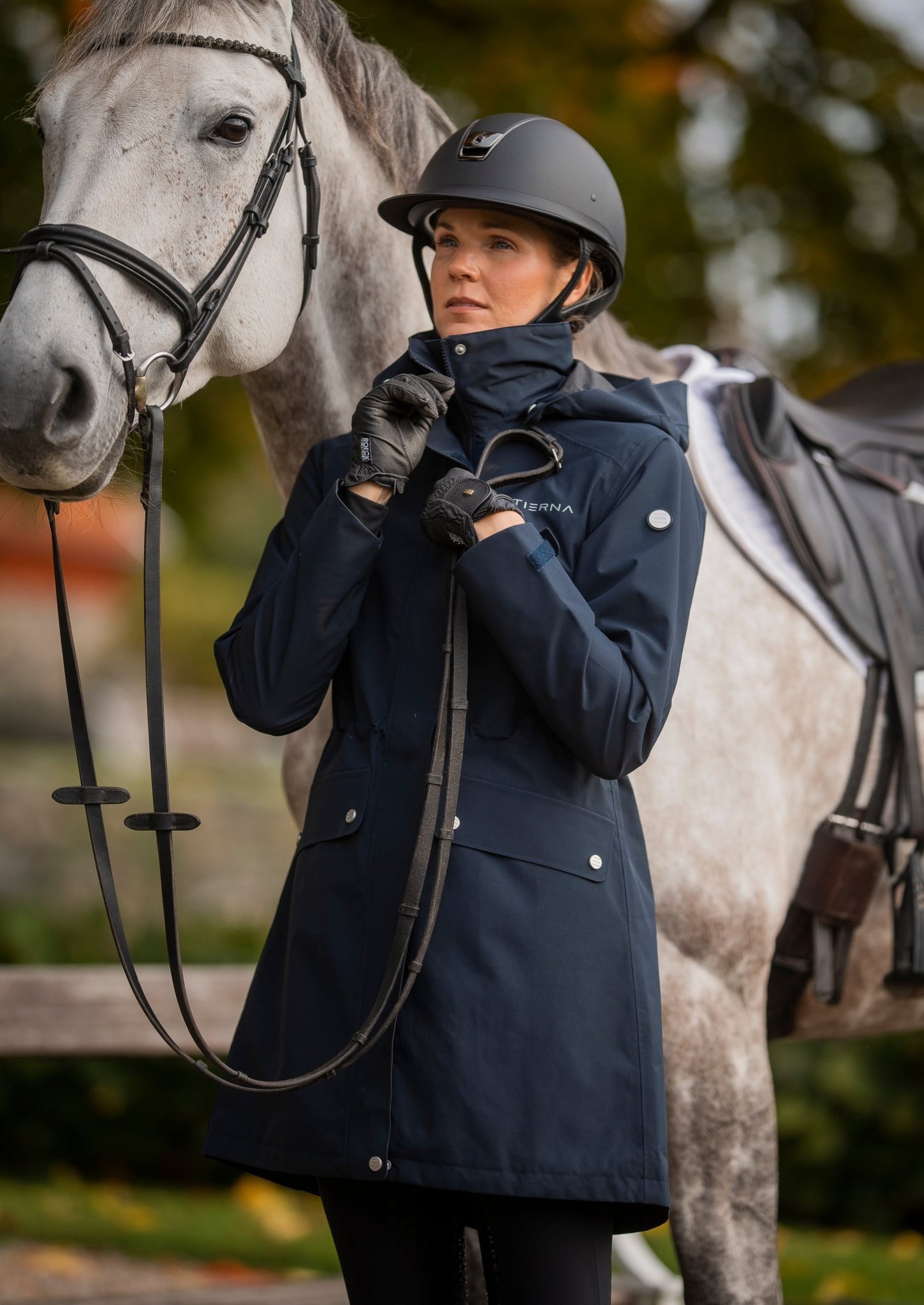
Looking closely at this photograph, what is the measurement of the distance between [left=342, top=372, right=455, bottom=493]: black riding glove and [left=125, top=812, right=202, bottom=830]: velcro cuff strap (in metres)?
0.52

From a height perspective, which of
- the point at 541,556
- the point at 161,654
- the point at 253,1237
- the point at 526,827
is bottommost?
the point at 253,1237

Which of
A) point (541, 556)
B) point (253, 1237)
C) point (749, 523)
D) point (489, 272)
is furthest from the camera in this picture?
point (253, 1237)

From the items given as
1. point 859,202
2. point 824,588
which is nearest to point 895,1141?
point 824,588

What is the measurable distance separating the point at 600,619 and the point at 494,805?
11.0 inches

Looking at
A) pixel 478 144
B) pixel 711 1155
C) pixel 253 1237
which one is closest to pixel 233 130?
pixel 478 144

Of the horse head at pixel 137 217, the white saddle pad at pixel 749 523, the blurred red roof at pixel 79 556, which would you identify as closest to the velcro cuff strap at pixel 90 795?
the horse head at pixel 137 217

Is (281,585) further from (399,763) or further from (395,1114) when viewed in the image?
(395,1114)

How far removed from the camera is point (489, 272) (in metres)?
1.94

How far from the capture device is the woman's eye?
1970 millimetres

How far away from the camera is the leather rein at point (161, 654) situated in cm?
171

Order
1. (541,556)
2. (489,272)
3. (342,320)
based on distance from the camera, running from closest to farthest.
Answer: (541,556) < (489,272) < (342,320)

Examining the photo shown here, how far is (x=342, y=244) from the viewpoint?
92.9 inches

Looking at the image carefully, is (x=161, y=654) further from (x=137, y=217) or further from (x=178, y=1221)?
(x=178, y=1221)

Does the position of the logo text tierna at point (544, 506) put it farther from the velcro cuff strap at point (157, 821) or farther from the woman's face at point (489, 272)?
the velcro cuff strap at point (157, 821)
